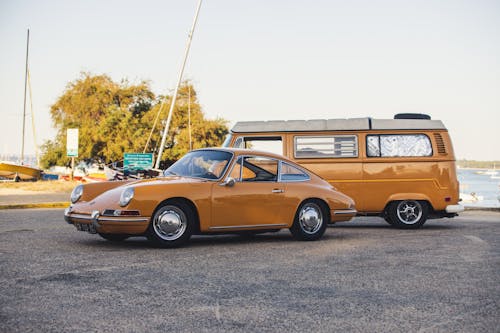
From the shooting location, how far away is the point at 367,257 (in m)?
8.45

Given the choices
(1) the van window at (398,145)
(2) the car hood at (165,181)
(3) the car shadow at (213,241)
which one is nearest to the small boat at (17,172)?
(1) the van window at (398,145)

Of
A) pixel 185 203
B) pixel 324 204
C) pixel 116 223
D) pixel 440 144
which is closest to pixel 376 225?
pixel 440 144

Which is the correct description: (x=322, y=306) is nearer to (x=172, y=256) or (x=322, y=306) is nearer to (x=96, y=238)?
(x=172, y=256)

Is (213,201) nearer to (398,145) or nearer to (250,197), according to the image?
(250,197)

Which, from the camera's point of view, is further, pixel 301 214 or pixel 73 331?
pixel 301 214

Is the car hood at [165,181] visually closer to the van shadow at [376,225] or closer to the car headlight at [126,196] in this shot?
the car headlight at [126,196]

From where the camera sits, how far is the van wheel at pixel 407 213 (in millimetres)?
13633

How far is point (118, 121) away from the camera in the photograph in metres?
48.3

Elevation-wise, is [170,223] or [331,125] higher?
[331,125]

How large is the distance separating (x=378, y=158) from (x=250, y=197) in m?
4.88

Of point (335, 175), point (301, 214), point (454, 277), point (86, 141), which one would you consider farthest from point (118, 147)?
point (454, 277)

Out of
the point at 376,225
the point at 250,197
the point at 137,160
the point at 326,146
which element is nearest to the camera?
the point at 250,197

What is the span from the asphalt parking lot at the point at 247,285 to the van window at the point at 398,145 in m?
3.71

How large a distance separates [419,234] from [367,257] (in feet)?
13.0
